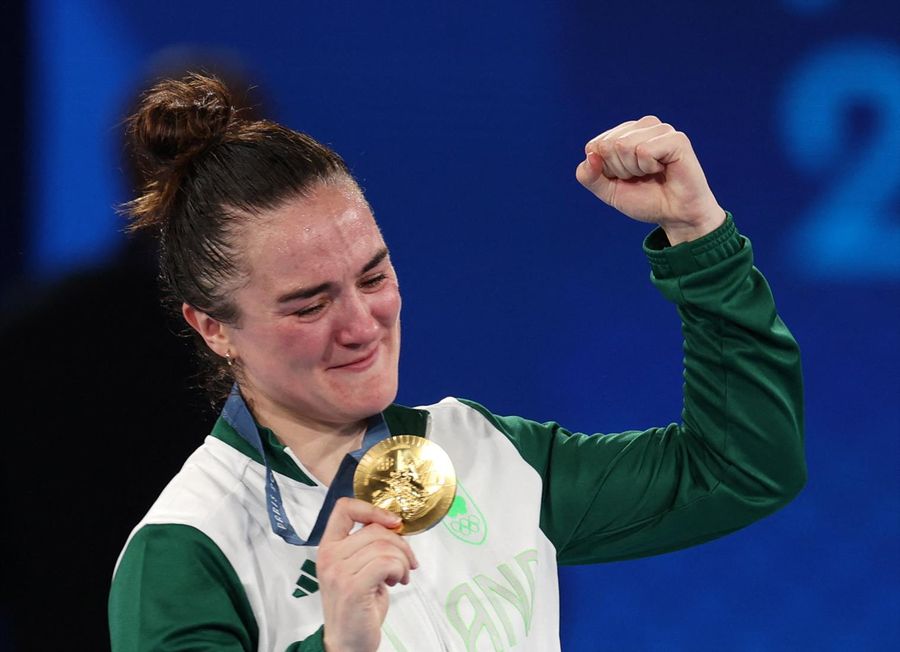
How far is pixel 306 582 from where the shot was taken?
155 cm

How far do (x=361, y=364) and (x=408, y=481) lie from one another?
193 mm

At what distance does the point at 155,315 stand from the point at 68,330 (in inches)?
6.4

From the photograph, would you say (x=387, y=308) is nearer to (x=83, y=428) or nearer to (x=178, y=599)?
(x=178, y=599)

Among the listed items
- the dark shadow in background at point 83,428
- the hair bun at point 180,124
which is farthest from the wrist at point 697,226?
the dark shadow in background at point 83,428

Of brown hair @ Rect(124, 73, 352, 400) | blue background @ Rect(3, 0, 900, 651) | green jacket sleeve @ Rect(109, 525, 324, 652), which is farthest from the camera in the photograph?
blue background @ Rect(3, 0, 900, 651)

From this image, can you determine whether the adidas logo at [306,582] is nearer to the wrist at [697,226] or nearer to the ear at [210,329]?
the ear at [210,329]

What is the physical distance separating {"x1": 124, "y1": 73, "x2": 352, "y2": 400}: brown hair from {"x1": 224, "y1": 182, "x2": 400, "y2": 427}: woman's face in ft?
0.10

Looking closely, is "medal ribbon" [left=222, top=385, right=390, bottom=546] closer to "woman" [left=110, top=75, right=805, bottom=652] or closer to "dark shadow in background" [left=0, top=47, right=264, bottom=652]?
"woman" [left=110, top=75, right=805, bottom=652]

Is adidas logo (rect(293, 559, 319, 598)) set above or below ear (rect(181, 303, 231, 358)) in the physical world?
below

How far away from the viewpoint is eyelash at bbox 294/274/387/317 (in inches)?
62.5

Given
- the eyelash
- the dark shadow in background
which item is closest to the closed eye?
the eyelash

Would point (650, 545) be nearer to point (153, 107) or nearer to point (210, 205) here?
point (210, 205)

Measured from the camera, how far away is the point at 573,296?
2.79 m

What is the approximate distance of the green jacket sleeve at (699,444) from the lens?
5.54ft
